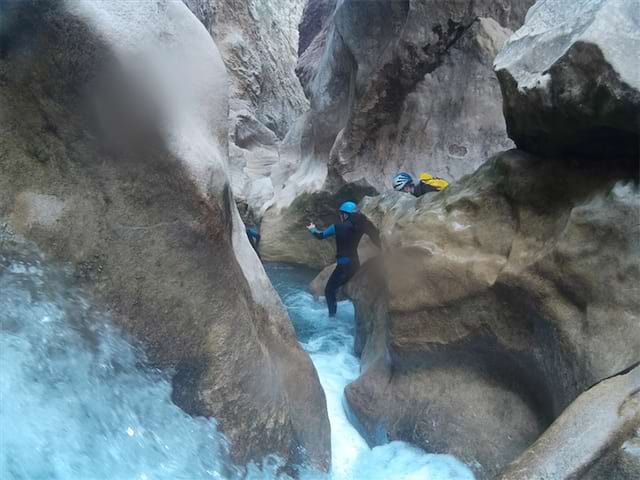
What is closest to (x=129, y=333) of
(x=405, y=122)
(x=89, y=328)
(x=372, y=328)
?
(x=89, y=328)

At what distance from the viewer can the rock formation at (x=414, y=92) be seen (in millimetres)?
8844

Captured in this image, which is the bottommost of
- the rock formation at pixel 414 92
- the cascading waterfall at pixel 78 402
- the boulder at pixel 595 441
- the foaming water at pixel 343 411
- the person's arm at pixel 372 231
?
the foaming water at pixel 343 411

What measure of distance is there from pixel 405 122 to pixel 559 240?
6.41m

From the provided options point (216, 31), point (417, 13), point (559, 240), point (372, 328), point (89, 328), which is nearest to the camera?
point (89, 328)

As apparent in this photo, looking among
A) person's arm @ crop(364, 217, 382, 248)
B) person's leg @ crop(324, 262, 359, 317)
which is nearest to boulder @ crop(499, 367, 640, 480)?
person's arm @ crop(364, 217, 382, 248)

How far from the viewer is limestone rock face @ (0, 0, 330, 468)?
2.73 meters

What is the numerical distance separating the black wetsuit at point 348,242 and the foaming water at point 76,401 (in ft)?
13.0

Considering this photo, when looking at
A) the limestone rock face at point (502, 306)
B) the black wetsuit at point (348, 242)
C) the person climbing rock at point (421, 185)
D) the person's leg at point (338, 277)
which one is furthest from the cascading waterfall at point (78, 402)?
the person climbing rock at point (421, 185)

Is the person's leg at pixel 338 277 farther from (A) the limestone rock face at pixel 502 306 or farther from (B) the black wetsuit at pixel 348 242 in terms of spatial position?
(A) the limestone rock face at pixel 502 306

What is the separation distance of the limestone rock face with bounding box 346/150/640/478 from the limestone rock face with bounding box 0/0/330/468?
1430 mm

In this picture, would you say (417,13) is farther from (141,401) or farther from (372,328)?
(141,401)

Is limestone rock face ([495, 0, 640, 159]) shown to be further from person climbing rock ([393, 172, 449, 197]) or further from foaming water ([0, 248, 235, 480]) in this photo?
foaming water ([0, 248, 235, 480])

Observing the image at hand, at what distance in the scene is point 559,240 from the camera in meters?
3.46

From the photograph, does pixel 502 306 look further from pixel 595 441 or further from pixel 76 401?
pixel 76 401
